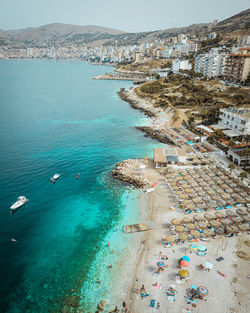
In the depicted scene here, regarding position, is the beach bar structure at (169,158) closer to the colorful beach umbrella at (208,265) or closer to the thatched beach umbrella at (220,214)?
the thatched beach umbrella at (220,214)

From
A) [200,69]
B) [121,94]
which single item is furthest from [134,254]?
[200,69]

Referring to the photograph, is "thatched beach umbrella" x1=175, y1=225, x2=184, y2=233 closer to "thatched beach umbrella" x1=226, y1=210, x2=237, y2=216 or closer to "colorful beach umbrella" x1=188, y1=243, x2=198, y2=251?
"colorful beach umbrella" x1=188, y1=243, x2=198, y2=251

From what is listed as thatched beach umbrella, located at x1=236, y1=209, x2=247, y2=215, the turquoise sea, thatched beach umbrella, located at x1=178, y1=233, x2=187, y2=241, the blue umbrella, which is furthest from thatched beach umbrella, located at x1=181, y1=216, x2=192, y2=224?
thatched beach umbrella, located at x1=236, y1=209, x2=247, y2=215

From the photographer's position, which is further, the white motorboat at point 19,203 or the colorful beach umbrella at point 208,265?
the white motorboat at point 19,203

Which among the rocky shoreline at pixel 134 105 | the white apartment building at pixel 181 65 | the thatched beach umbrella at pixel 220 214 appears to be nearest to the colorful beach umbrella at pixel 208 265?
the thatched beach umbrella at pixel 220 214

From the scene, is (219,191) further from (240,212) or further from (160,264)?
(160,264)

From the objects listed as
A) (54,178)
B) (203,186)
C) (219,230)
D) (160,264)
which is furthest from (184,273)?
(54,178)

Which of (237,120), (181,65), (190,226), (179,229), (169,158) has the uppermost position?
(181,65)
